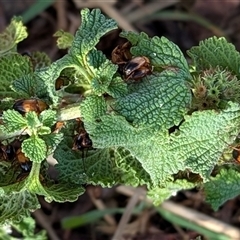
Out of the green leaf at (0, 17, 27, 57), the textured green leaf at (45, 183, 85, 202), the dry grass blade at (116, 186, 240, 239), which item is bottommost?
the dry grass blade at (116, 186, 240, 239)

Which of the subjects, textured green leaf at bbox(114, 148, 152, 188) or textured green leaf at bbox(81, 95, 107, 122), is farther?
textured green leaf at bbox(114, 148, 152, 188)

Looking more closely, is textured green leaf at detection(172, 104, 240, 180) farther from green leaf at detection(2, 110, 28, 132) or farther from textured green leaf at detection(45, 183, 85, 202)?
green leaf at detection(2, 110, 28, 132)

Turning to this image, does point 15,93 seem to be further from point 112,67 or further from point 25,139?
point 112,67

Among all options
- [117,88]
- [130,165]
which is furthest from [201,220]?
[117,88]

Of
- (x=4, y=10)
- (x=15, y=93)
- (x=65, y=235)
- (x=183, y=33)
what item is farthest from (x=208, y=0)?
(x=15, y=93)

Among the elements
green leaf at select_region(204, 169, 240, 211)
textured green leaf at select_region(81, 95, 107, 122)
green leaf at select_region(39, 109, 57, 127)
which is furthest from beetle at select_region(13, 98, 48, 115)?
green leaf at select_region(204, 169, 240, 211)

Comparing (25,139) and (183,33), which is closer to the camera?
(25,139)

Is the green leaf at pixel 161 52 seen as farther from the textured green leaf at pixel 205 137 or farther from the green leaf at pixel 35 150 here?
the green leaf at pixel 35 150
